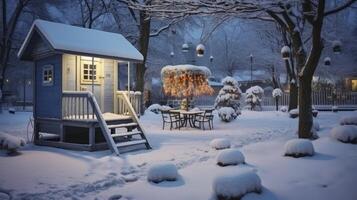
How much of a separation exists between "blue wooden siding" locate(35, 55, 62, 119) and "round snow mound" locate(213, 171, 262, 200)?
7.39 meters

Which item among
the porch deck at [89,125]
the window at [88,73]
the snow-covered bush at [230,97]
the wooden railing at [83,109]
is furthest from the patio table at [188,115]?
the wooden railing at [83,109]

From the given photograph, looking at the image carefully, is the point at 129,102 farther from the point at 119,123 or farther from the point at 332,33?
the point at 332,33

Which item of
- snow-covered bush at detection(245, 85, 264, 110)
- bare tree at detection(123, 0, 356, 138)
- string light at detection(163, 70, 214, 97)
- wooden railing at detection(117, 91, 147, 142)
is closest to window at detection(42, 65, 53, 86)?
wooden railing at detection(117, 91, 147, 142)

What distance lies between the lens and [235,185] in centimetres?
554

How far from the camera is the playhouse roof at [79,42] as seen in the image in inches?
429

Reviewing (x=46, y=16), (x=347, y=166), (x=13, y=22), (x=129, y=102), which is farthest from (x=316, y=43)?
(x=46, y=16)

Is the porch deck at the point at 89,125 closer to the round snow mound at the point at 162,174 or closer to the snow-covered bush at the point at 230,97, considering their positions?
the round snow mound at the point at 162,174

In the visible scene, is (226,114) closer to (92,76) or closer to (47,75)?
(92,76)

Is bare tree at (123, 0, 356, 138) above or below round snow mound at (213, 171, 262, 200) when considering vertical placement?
above

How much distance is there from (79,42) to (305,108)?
7.19 m

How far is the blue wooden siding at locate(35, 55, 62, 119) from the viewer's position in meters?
11.7

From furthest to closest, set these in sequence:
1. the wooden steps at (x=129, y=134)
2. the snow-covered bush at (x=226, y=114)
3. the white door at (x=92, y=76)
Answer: the snow-covered bush at (x=226, y=114), the white door at (x=92, y=76), the wooden steps at (x=129, y=134)

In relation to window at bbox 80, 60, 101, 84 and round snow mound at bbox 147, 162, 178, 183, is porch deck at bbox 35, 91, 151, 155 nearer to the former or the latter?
window at bbox 80, 60, 101, 84

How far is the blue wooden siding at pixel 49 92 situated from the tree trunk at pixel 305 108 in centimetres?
746
